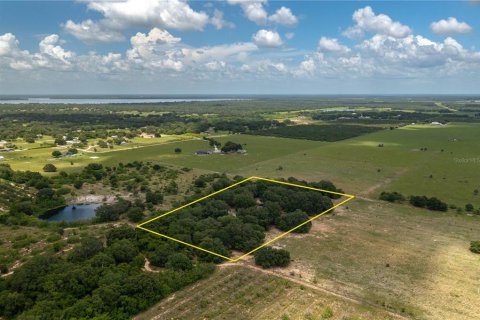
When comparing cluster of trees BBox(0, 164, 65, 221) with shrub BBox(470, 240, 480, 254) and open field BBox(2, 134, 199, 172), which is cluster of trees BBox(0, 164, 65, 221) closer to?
open field BBox(2, 134, 199, 172)

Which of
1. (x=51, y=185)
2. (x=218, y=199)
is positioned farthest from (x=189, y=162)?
(x=218, y=199)

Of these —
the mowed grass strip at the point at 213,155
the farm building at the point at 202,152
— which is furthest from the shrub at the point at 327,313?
the farm building at the point at 202,152

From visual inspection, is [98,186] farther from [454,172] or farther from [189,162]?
[454,172]

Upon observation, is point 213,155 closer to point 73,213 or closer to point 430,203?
point 73,213

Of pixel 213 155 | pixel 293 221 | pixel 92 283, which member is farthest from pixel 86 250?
pixel 213 155

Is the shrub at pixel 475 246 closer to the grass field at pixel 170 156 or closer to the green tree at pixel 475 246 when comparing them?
the green tree at pixel 475 246
